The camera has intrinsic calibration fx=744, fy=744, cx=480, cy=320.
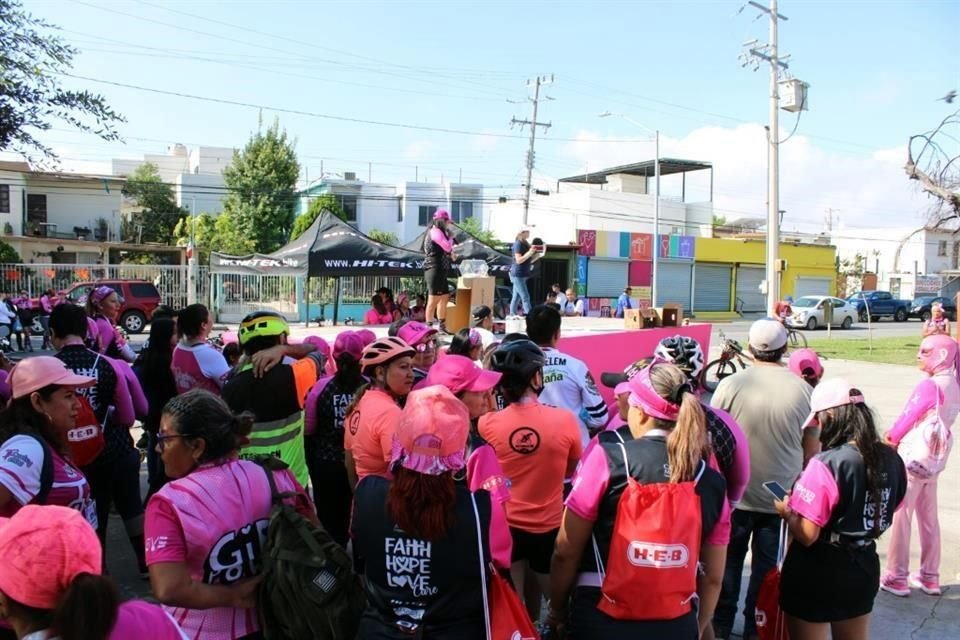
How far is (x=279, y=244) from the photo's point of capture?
4528 centimetres

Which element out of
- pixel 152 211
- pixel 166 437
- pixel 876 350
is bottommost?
pixel 876 350

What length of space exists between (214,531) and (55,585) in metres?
0.67

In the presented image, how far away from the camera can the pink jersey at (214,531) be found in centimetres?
232

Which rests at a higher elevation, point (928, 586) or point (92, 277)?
point (92, 277)

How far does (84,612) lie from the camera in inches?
66.6

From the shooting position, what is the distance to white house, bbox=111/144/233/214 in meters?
57.7

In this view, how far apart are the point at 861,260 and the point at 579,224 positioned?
112 feet

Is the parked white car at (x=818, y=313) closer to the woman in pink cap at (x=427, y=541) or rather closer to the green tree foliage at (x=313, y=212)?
the green tree foliage at (x=313, y=212)

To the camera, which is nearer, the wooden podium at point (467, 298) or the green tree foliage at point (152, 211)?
the wooden podium at point (467, 298)

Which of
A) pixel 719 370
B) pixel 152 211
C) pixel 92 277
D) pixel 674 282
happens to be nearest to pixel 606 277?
pixel 674 282

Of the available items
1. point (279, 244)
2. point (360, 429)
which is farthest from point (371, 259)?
point (279, 244)

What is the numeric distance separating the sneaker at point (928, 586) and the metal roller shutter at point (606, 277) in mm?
35548

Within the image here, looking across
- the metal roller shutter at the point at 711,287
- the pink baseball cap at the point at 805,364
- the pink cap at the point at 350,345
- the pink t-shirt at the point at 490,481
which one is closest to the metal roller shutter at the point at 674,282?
the metal roller shutter at the point at 711,287

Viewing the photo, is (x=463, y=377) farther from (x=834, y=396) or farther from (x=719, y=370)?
(x=719, y=370)
